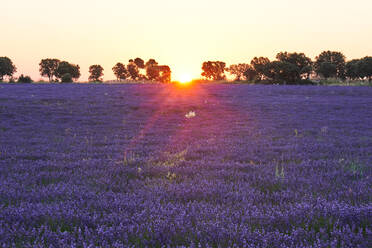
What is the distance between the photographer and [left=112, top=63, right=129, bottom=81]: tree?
15412cm

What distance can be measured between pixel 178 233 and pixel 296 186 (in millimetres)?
2737

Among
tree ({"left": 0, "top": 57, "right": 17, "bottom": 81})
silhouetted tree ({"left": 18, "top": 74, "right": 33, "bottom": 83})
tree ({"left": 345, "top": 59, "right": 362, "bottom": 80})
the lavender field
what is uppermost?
tree ({"left": 0, "top": 57, "right": 17, "bottom": 81})

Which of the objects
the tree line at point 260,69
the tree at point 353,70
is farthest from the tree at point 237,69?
the tree at point 353,70

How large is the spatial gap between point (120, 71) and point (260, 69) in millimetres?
84614

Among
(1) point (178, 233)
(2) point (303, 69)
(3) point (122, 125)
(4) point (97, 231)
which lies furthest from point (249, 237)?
(2) point (303, 69)

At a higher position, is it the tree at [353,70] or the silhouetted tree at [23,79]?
the tree at [353,70]

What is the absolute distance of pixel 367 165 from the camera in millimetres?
6562

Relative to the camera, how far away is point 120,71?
507 feet

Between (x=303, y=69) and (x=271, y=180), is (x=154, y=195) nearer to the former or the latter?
A: (x=271, y=180)

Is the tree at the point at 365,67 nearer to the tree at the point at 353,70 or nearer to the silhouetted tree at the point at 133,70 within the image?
the tree at the point at 353,70

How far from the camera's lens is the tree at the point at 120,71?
154125 mm

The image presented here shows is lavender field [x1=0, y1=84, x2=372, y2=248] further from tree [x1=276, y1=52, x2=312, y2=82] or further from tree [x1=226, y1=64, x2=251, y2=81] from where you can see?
tree [x1=226, y1=64, x2=251, y2=81]

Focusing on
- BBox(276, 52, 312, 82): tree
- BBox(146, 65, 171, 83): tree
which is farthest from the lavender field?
BBox(146, 65, 171, 83): tree

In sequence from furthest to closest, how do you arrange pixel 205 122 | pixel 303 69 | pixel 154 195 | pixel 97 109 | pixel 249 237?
pixel 303 69 < pixel 97 109 < pixel 205 122 < pixel 154 195 < pixel 249 237
